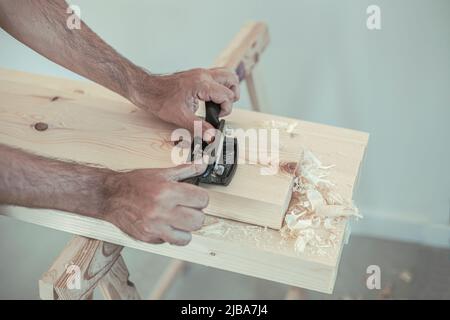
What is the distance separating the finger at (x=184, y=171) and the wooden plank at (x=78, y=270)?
0.20 metres

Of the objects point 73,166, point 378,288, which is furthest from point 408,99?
point 73,166

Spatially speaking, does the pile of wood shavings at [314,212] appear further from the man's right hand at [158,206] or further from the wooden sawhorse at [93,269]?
the wooden sawhorse at [93,269]

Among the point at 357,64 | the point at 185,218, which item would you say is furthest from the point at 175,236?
the point at 357,64

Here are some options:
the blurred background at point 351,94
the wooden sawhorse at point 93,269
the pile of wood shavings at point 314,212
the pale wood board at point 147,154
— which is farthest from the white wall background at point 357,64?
the pile of wood shavings at point 314,212

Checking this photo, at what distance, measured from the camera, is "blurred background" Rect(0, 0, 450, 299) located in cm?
163

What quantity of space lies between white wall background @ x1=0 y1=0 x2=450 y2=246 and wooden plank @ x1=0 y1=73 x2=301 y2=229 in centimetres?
72

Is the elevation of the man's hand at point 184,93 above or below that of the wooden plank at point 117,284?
above

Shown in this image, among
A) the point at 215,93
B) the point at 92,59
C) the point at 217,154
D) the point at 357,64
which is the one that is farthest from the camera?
the point at 357,64

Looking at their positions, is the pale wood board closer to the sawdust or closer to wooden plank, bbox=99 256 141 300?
the sawdust

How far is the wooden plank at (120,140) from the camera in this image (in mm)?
853

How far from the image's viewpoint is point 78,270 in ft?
2.82

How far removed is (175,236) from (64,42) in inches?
20.6

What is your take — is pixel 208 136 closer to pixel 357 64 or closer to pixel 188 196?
pixel 188 196

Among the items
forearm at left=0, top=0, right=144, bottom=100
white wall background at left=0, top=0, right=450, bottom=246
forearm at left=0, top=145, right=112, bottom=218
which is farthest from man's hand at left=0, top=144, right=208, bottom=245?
white wall background at left=0, top=0, right=450, bottom=246
